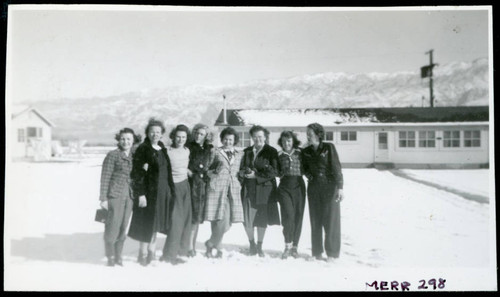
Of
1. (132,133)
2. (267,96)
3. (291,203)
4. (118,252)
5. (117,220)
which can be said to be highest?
(267,96)

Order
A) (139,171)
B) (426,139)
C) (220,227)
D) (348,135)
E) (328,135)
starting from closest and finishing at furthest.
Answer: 1. (139,171)
2. (220,227)
3. (328,135)
4. (348,135)
5. (426,139)

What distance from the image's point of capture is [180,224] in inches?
155

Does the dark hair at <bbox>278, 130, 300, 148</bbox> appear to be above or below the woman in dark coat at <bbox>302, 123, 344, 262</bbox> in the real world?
above

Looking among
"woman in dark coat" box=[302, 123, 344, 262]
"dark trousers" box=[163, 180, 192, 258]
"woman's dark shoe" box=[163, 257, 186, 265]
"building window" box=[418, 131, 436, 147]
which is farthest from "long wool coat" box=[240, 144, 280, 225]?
"building window" box=[418, 131, 436, 147]

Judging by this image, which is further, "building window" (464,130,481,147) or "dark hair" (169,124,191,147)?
"building window" (464,130,481,147)

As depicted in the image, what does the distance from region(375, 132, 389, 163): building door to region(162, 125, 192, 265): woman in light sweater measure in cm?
Result: 262

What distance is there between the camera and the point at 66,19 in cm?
442

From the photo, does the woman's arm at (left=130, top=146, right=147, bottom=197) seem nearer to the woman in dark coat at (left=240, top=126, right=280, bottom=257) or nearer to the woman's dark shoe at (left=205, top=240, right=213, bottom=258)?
the woman's dark shoe at (left=205, top=240, right=213, bottom=258)

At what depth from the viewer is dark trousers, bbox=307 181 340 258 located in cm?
405

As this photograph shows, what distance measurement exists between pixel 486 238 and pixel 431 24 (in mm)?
2530

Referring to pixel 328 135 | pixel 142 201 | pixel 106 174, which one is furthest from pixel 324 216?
pixel 106 174

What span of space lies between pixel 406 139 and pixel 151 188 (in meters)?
3.47

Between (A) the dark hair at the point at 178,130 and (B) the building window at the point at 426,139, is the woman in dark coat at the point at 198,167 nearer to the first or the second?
(A) the dark hair at the point at 178,130

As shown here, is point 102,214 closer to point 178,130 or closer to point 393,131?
point 178,130
